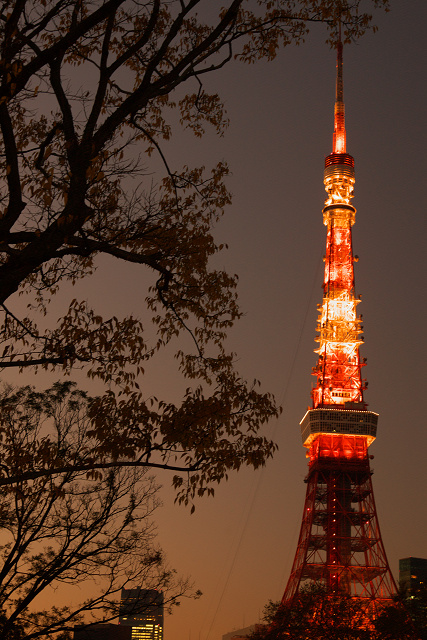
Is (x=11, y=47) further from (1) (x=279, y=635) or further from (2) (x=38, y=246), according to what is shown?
(1) (x=279, y=635)

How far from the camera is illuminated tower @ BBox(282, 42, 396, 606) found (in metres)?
63.1

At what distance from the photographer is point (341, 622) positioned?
30.0 meters

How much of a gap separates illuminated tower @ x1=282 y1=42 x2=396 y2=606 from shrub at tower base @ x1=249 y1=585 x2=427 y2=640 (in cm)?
2555

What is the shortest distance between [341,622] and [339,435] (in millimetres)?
40339

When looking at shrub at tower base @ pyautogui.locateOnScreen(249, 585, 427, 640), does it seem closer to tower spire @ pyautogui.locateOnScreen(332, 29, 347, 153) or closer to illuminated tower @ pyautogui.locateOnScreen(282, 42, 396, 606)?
illuminated tower @ pyautogui.locateOnScreen(282, 42, 396, 606)

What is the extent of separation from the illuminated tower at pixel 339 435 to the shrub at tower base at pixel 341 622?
25.6 metres

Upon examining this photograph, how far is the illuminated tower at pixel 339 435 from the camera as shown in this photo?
207ft

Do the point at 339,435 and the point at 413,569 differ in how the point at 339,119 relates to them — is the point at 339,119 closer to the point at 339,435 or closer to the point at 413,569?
the point at 339,435

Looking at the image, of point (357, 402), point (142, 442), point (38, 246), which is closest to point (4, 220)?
point (38, 246)

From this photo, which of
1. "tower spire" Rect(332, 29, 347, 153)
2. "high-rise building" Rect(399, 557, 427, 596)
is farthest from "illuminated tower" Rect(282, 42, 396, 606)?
"high-rise building" Rect(399, 557, 427, 596)

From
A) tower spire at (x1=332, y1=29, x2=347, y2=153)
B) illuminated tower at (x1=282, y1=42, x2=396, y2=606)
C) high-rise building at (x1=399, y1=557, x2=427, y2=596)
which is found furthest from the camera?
high-rise building at (x1=399, y1=557, x2=427, y2=596)

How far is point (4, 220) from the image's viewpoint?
7.35m

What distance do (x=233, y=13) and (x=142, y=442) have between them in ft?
15.7

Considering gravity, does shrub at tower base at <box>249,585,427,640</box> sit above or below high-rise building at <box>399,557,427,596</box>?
below
